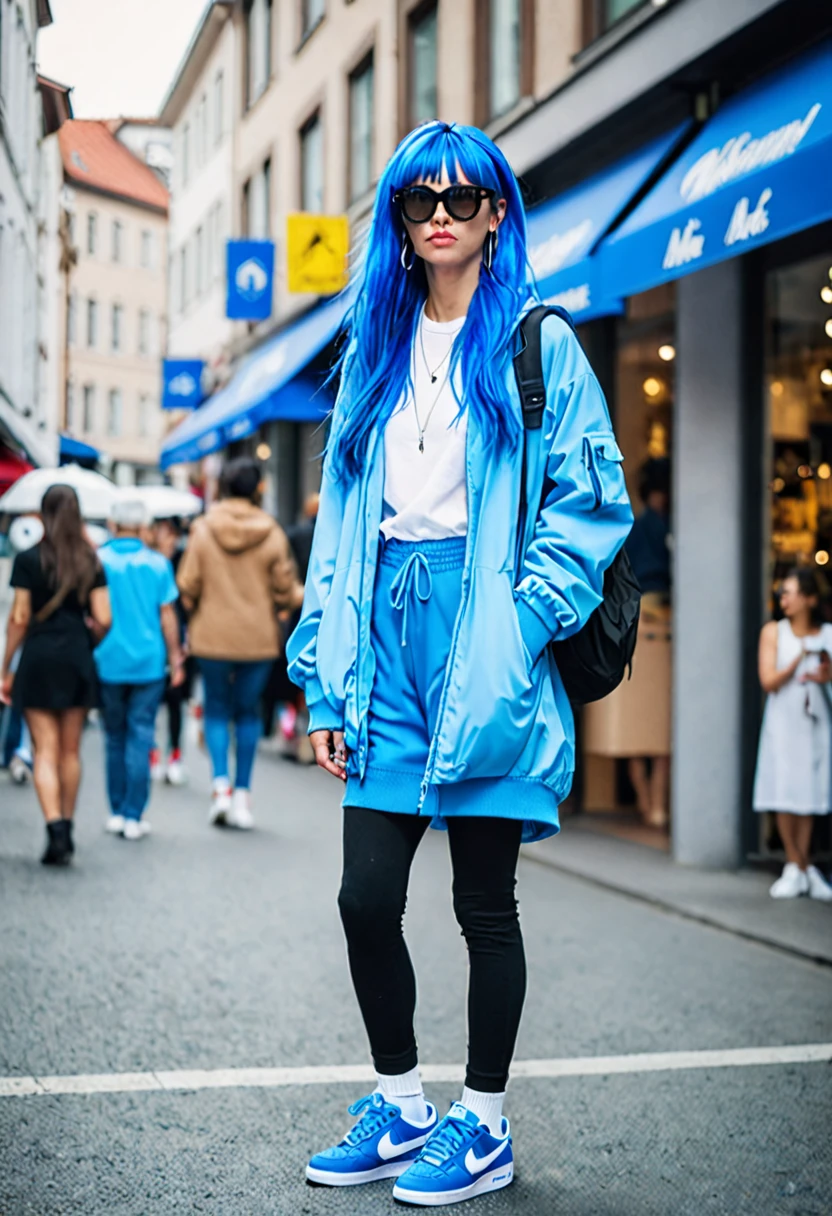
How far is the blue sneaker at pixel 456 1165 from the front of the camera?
322cm

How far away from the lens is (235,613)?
379 inches

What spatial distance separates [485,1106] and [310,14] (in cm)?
1967

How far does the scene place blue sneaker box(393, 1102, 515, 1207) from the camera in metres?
3.22

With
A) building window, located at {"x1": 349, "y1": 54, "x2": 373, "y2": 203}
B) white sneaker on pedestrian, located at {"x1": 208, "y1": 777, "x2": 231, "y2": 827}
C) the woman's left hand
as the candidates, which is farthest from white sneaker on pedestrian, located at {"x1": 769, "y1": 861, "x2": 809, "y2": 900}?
building window, located at {"x1": 349, "y1": 54, "x2": 373, "y2": 203}

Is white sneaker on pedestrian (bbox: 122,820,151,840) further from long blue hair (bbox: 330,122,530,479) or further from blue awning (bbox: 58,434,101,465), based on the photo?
blue awning (bbox: 58,434,101,465)

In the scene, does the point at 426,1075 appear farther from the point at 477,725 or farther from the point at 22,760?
the point at 22,760

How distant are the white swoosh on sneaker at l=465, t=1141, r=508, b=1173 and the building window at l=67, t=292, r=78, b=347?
28.1 meters

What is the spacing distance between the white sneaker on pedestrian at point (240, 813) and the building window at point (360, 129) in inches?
399

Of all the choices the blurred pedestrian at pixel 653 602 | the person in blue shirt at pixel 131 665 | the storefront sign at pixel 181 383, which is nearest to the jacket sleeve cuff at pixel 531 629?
the person in blue shirt at pixel 131 665

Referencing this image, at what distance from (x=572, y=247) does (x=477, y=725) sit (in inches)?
252

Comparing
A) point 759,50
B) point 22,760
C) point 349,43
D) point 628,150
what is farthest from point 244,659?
point 349,43

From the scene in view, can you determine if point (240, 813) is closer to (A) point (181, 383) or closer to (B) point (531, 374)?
(B) point (531, 374)

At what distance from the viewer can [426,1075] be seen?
14.3ft

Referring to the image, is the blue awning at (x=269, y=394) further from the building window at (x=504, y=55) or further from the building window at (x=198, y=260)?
the building window at (x=198, y=260)
